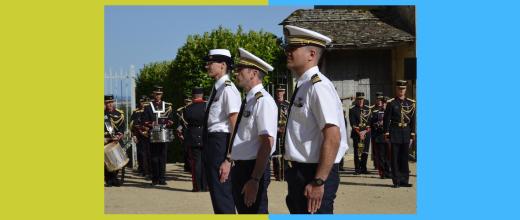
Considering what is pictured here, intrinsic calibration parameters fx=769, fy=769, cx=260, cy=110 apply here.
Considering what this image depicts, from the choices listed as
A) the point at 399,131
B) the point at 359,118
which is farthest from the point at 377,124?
the point at 359,118

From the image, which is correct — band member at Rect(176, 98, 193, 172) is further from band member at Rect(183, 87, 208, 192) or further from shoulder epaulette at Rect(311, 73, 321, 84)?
shoulder epaulette at Rect(311, 73, 321, 84)

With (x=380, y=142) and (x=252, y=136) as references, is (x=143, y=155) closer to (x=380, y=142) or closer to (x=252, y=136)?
(x=380, y=142)

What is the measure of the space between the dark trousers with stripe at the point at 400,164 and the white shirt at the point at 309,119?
3.66 meters

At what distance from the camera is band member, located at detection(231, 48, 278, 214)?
5.60 metres

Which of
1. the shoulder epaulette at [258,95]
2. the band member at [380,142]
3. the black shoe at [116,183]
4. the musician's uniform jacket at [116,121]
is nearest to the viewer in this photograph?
the shoulder epaulette at [258,95]

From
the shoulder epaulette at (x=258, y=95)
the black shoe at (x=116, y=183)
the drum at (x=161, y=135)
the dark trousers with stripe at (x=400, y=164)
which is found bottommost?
the black shoe at (x=116, y=183)

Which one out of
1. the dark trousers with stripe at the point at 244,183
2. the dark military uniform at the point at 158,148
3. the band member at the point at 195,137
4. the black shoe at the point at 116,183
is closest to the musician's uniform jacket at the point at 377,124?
the band member at the point at 195,137

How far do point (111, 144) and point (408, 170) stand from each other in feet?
11.4

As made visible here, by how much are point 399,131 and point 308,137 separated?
506cm

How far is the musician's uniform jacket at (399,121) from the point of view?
29.5 feet

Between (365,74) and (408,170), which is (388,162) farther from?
(365,74)

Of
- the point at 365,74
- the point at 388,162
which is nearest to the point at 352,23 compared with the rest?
the point at 365,74

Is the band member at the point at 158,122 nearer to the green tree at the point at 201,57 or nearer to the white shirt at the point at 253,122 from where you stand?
the green tree at the point at 201,57

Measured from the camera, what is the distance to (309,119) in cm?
496
